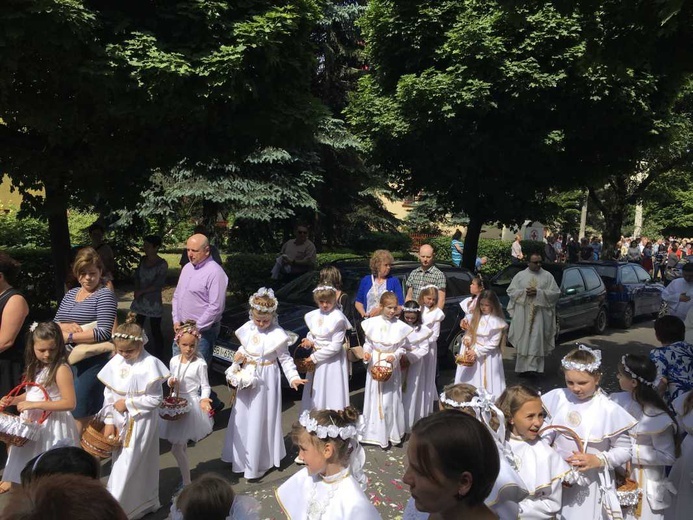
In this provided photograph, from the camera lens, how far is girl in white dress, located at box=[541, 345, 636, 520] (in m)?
→ 3.80

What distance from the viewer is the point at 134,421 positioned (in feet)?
14.9

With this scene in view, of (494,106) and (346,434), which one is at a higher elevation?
(494,106)

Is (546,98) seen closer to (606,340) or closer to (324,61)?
(606,340)

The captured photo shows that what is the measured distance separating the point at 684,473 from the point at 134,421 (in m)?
4.04

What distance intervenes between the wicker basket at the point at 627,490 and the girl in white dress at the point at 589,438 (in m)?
0.10

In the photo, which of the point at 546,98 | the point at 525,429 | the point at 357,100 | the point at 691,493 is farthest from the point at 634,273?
the point at 525,429

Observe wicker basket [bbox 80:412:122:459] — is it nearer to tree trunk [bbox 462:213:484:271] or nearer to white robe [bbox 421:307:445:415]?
white robe [bbox 421:307:445:415]

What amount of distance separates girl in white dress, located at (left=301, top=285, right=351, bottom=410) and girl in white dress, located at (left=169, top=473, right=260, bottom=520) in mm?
3799

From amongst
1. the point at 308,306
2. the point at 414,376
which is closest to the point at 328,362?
the point at 414,376

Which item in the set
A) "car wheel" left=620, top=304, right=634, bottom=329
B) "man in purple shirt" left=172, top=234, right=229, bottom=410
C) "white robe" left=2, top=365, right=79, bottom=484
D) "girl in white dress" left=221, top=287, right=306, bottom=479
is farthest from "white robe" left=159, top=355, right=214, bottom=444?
"car wheel" left=620, top=304, right=634, bottom=329

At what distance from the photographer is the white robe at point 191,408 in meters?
4.86

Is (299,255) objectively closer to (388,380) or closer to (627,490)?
(388,380)

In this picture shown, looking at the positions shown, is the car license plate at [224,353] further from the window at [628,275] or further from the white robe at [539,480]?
the window at [628,275]

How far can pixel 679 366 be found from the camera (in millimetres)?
5086
